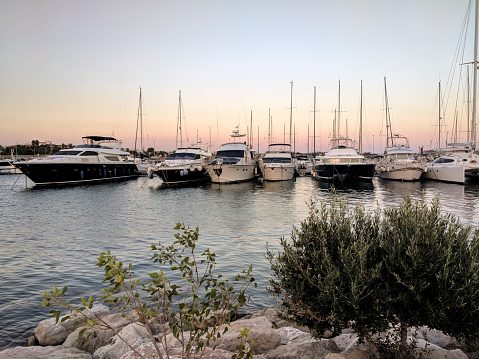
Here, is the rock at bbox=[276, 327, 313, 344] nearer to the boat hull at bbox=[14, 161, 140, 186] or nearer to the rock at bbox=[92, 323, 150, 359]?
the rock at bbox=[92, 323, 150, 359]

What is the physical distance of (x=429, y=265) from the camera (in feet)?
14.6

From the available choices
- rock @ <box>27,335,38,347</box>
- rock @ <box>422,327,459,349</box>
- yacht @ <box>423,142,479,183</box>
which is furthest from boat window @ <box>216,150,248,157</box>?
rock @ <box>422,327,459,349</box>

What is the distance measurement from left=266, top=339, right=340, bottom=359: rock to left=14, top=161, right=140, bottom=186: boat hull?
4347 centimetres

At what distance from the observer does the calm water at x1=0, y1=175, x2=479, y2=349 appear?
9734 millimetres

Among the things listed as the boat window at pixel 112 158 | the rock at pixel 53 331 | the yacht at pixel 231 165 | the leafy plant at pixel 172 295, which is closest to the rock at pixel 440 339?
the leafy plant at pixel 172 295

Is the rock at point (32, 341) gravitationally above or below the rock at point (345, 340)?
below

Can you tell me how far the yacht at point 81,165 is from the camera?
4197cm

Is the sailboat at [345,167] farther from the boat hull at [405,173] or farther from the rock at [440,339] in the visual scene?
the rock at [440,339]

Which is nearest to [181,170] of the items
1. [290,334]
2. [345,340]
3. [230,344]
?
[290,334]

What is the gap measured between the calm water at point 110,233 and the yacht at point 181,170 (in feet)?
35.0

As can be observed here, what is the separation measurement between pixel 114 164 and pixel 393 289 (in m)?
55.3

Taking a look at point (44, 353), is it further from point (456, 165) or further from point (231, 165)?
point (456, 165)

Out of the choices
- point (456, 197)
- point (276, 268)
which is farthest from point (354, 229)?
point (456, 197)

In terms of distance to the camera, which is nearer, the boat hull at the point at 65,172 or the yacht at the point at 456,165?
the yacht at the point at 456,165
